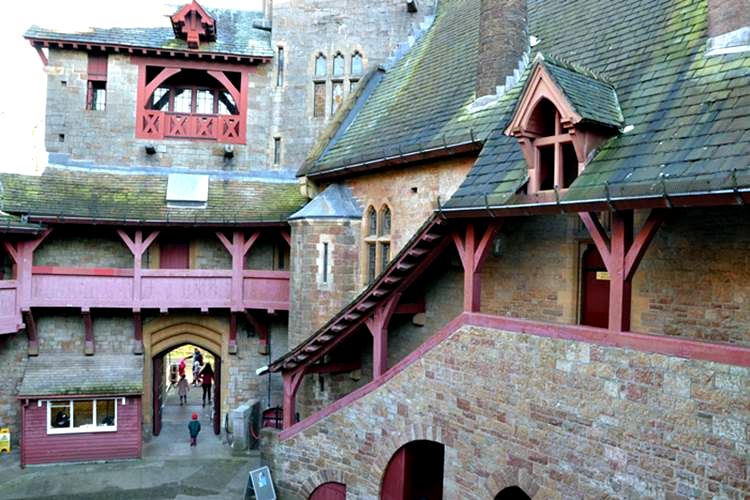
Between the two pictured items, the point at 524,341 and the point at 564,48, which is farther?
the point at 564,48

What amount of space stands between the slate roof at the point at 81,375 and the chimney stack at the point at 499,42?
11.8 m

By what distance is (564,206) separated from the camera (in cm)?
802

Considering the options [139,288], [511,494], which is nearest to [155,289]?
[139,288]

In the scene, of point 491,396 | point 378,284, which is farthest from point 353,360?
point 491,396

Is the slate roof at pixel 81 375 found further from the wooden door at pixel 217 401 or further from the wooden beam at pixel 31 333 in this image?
the wooden door at pixel 217 401

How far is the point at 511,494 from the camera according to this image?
32.0 feet

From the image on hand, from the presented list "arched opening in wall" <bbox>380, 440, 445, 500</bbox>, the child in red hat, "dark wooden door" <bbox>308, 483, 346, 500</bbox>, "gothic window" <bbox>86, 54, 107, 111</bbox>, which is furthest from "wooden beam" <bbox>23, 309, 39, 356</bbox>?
"arched opening in wall" <bbox>380, 440, 445, 500</bbox>

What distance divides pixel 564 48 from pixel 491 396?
682 cm

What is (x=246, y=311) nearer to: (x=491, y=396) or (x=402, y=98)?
(x=402, y=98)

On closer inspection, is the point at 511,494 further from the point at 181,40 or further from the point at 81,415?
the point at 181,40

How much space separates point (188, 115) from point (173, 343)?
22.2 feet

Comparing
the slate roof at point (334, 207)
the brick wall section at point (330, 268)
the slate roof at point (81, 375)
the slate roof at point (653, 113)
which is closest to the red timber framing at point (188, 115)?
the slate roof at point (334, 207)

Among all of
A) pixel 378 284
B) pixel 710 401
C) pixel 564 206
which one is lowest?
pixel 710 401

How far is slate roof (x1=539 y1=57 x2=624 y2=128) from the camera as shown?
8336 millimetres
